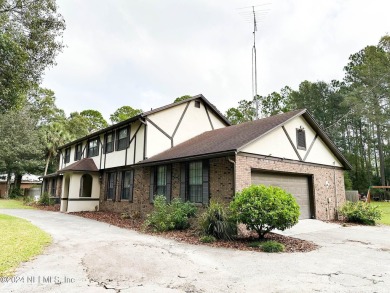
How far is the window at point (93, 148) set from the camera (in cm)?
1944

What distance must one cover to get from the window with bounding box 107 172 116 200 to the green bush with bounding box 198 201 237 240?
9739mm

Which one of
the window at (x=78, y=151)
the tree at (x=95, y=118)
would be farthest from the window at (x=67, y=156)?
the tree at (x=95, y=118)

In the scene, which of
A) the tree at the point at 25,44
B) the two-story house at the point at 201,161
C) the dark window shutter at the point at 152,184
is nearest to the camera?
the tree at the point at 25,44

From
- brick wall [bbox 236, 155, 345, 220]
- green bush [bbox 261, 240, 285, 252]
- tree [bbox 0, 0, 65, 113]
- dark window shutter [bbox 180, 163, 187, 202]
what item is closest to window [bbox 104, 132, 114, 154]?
tree [bbox 0, 0, 65, 113]

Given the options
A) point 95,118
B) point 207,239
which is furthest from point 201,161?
point 95,118

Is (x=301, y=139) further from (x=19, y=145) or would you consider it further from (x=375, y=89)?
(x=19, y=145)

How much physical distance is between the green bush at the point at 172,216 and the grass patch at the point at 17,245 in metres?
3.74

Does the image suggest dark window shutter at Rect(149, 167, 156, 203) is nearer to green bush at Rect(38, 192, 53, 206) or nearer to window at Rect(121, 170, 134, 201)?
window at Rect(121, 170, 134, 201)

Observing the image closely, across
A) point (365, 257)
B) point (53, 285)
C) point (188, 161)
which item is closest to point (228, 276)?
point (53, 285)

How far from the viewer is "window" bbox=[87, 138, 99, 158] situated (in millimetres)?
19444

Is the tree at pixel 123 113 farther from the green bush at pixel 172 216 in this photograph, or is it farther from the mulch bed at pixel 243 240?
the mulch bed at pixel 243 240

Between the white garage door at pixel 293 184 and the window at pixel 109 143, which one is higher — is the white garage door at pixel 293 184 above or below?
below

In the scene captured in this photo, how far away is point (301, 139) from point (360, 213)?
4.68 meters

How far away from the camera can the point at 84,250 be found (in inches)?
282
